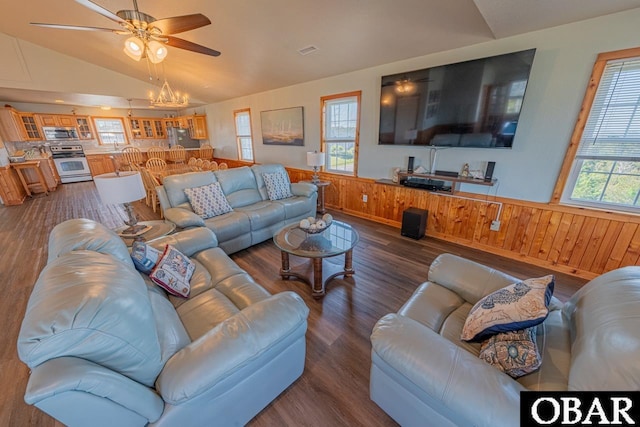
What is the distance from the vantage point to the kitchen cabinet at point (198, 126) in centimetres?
766

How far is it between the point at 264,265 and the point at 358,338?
1.38 metres

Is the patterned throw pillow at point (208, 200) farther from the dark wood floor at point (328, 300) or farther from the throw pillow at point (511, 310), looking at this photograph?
the throw pillow at point (511, 310)

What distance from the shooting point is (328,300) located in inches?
85.0

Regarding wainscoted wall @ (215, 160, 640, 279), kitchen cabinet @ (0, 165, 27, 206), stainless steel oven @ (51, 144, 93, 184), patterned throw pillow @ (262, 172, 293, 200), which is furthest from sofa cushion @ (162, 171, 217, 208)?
stainless steel oven @ (51, 144, 93, 184)

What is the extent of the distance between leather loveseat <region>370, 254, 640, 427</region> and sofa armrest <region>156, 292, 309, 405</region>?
0.45 metres

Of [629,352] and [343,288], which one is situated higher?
[629,352]

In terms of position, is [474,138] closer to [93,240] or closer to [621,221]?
[621,221]

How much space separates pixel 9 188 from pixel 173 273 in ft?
20.5

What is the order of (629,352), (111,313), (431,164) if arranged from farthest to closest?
(431,164), (111,313), (629,352)

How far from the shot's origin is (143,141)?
8500 millimetres

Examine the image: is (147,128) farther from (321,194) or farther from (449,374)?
(449,374)

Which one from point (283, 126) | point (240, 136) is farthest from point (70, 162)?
point (283, 126)

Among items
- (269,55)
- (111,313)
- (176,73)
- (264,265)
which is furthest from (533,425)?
(176,73)

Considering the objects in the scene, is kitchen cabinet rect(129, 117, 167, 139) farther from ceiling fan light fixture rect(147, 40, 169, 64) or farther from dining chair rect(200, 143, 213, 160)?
ceiling fan light fixture rect(147, 40, 169, 64)
